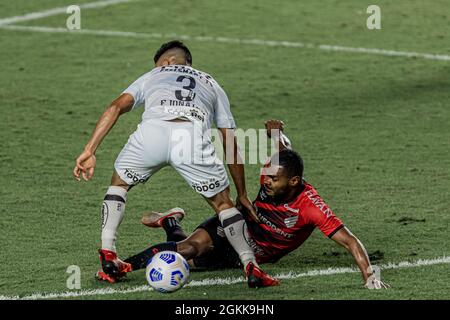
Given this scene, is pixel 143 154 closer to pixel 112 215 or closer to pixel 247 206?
pixel 112 215

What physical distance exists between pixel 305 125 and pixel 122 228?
400cm

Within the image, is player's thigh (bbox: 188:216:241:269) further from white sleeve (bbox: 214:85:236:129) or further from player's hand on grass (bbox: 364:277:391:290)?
player's hand on grass (bbox: 364:277:391:290)

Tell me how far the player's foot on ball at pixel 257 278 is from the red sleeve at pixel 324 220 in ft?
1.53

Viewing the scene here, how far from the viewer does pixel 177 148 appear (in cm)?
750

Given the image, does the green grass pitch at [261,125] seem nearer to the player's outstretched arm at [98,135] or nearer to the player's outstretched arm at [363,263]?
the player's outstretched arm at [363,263]

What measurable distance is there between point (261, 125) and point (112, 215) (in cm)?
507

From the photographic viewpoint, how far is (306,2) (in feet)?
61.1

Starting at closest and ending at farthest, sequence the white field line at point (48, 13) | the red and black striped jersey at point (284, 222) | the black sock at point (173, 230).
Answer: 1. the red and black striped jersey at point (284, 222)
2. the black sock at point (173, 230)
3. the white field line at point (48, 13)

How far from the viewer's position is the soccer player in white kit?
7.48 meters

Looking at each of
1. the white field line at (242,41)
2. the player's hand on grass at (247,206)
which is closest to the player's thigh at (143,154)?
the player's hand on grass at (247,206)

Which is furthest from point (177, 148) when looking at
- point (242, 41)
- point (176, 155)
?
point (242, 41)

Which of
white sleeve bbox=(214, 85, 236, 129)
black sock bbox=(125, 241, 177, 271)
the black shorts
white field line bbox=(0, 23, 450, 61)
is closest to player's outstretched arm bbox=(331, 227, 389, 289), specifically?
the black shorts

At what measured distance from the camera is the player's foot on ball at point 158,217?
8.50 metres
